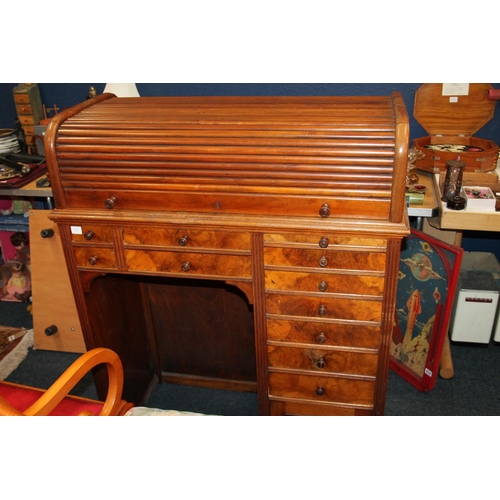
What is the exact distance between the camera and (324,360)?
8.07ft

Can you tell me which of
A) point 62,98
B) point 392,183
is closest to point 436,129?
point 392,183

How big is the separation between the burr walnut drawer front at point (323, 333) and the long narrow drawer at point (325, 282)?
17 cm

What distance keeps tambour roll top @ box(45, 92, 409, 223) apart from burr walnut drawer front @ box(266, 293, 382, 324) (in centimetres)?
40

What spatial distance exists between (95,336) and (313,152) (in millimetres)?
1469

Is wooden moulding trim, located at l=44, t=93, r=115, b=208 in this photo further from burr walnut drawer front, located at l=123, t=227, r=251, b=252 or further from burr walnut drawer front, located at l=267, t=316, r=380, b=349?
burr walnut drawer front, located at l=267, t=316, r=380, b=349

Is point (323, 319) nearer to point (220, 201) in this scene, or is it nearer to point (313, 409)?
point (313, 409)

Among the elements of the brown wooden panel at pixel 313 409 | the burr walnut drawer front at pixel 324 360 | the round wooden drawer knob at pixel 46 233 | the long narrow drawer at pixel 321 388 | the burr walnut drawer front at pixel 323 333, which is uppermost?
the round wooden drawer knob at pixel 46 233

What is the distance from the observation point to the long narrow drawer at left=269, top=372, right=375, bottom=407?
250 centimetres

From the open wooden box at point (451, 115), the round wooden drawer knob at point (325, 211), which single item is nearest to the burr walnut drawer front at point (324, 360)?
the round wooden drawer knob at point (325, 211)

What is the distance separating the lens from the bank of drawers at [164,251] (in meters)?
2.27

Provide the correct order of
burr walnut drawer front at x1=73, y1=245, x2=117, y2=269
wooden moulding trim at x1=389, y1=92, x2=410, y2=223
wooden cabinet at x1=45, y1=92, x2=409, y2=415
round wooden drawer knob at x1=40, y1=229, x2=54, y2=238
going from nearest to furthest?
wooden moulding trim at x1=389, y1=92, x2=410, y2=223 < wooden cabinet at x1=45, y1=92, x2=409, y2=415 < burr walnut drawer front at x1=73, y1=245, x2=117, y2=269 < round wooden drawer knob at x1=40, y1=229, x2=54, y2=238

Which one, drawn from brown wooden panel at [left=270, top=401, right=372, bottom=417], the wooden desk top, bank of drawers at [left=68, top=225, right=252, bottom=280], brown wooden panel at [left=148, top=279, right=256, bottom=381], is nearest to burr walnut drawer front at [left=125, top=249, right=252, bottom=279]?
bank of drawers at [left=68, top=225, right=252, bottom=280]

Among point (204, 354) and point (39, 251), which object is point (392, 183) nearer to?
point (204, 354)

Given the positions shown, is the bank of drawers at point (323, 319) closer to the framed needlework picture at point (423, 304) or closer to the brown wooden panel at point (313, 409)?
the brown wooden panel at point (313, 409)
